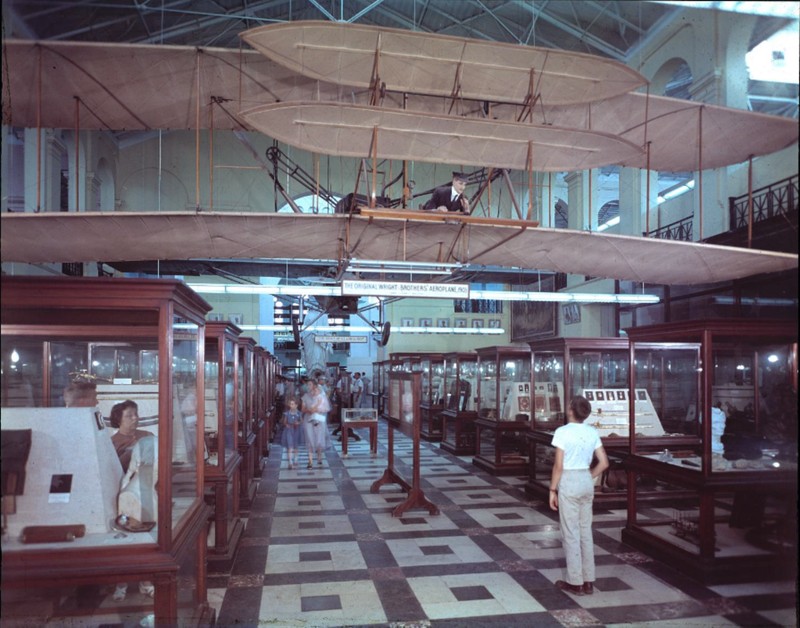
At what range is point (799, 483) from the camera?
197 cm

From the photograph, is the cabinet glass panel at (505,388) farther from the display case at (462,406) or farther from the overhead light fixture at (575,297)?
the overhead light fixture at (575,297)

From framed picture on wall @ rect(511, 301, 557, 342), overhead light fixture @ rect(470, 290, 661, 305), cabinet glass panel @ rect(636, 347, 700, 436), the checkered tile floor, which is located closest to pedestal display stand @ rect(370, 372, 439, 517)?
the checkered tile floor

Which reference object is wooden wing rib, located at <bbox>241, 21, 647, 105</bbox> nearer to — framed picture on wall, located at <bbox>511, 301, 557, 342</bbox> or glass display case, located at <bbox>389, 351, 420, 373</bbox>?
glass display case, located at <bbox>389, 351, 420, 373</bbox>

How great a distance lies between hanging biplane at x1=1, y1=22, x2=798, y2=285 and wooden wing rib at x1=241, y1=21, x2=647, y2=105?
0.01 meters

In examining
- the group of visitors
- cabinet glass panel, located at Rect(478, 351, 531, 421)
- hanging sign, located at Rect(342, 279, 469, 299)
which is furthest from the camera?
the group of visitors

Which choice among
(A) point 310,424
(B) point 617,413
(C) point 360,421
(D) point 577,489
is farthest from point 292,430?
(D) point 577,489

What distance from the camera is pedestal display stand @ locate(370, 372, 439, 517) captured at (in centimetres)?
748

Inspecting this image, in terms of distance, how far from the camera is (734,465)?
508 centimetres

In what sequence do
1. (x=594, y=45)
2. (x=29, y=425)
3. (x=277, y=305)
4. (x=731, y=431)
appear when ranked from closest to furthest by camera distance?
(x=29, y=425), (x=594, y=45), (x=731, y=431), (x=277, y=305)

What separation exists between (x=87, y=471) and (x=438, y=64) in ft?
11.6

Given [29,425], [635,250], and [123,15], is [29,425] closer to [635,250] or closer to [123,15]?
[123,15]

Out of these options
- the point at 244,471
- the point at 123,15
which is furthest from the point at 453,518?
the point at 123,15

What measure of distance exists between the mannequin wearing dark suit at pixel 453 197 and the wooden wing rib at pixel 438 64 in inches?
70.8

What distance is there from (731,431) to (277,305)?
34.7m
